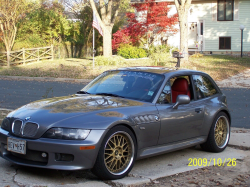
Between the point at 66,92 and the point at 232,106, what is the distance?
6223 mm

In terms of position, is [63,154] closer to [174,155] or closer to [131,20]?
[174,155]

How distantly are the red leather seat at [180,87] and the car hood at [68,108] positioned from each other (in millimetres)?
1171

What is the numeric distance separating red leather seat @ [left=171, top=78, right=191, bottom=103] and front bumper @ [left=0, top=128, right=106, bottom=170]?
7.30 feet

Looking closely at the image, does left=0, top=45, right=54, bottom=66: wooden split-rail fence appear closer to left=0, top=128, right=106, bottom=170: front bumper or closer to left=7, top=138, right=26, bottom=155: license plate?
left=7, top=138, right=26, bottom=155: license plate

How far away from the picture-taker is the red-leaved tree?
31.3 m

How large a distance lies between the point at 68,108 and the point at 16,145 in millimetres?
813

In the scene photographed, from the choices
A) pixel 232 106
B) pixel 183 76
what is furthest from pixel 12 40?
pixel 183 76

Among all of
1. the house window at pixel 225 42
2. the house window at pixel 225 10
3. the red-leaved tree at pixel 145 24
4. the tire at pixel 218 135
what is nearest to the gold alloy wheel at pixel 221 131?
the tire at pixel 218 135

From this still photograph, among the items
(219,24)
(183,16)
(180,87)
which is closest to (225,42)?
(219,24)

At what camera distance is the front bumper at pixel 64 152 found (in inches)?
170

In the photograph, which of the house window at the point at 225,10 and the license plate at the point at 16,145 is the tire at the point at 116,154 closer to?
the license plate at the point at 16,145

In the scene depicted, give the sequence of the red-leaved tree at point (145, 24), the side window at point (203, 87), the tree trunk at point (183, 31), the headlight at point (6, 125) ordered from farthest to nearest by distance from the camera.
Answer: the red-leaved tree at point (145, 24), the tree trunk at point (183, 31), the side window at point (203, 87), the headlight at point (6, 125)

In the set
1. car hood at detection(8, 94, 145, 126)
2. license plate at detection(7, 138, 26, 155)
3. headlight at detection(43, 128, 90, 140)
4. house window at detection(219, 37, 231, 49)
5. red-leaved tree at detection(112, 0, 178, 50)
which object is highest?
red-leaved tree at detection(112, 0, 178, 50)

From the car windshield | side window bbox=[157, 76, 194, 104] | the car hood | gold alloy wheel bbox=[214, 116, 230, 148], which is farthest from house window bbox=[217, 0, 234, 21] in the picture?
the car hood
